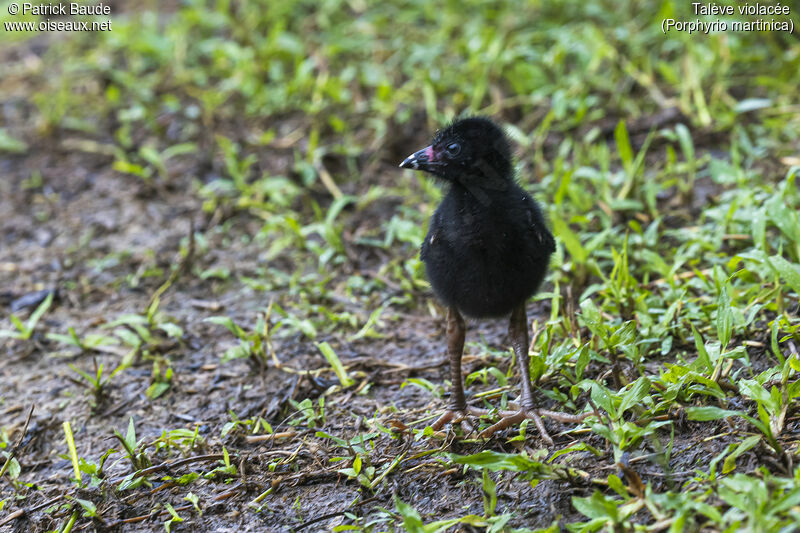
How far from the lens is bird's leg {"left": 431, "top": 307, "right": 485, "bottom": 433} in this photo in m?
3.79

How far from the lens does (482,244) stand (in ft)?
11.8

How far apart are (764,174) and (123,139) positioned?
540cm

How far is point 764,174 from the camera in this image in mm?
5613

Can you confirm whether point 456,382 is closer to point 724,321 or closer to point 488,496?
point 488,496

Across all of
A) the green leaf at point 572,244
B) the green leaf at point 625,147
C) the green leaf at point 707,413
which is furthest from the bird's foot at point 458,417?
the green leaf at point 625,147

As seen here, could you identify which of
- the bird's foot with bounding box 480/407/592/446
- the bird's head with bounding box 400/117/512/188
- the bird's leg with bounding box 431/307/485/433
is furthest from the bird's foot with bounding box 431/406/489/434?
the bird's head with bounding box 400/117/512/188

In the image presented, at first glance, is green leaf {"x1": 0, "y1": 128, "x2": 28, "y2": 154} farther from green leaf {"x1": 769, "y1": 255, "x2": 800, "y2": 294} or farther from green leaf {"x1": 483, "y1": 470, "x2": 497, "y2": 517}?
green leaf {"x1": 769, "y1": 255, "x2": 800, "y2": 294}

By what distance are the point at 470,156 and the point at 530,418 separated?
1246 millimetres

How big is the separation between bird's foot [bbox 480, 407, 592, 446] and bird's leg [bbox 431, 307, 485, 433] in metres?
0.15

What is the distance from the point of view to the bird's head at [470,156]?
3.71 meters

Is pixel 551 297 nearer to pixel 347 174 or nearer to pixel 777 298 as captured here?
pixel 777 298

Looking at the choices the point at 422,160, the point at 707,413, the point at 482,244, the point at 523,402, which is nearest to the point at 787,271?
the point at 707,413

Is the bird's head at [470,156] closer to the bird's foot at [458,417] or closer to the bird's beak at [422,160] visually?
the bird's beak at [422,160]

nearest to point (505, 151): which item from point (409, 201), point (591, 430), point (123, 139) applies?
point (591, 430)
